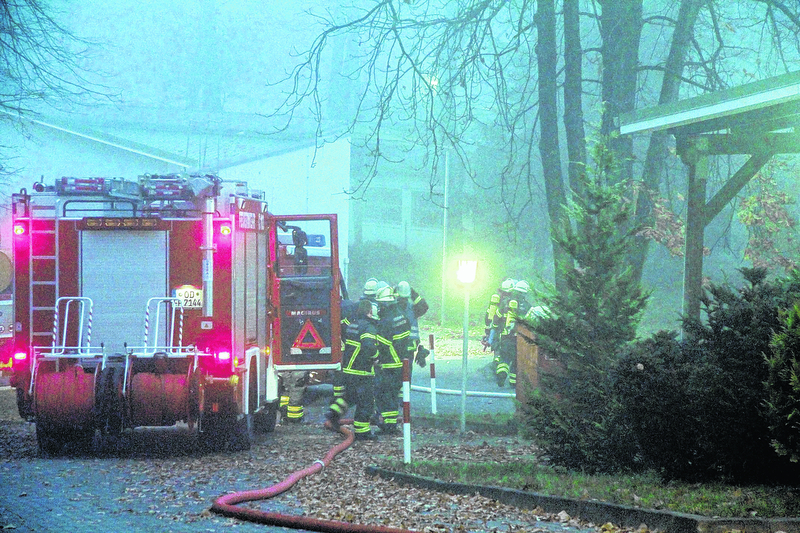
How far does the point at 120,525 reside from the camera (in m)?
7.07

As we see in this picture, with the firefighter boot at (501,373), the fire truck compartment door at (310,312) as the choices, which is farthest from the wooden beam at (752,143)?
the firefighter boot at (501,373)

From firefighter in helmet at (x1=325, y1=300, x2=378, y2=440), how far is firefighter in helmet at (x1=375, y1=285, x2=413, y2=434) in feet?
0.76

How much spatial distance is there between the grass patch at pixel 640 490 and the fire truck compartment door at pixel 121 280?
383 cm

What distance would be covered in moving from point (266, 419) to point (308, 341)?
1.22 meters

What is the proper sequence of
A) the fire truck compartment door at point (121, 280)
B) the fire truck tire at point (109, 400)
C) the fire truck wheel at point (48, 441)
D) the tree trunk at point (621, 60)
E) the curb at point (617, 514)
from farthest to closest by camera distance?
the tree trunk at point (621, 60)
the fire truck compartment door at point (121, 280)
the fire truck wheel at point (48, 441)
the fire truck tire at point (109, 400)
the curb at point (617, 514)

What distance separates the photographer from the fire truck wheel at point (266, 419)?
12.9 meters

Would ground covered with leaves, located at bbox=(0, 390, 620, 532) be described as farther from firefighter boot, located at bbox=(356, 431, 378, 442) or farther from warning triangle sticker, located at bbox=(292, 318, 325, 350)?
warning triangle sticker, located at bbox=(292, 318, 325, 350)

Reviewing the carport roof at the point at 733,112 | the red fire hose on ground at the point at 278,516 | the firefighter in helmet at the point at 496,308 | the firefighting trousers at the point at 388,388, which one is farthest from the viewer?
the firefighter in helmet at the point at 496,308

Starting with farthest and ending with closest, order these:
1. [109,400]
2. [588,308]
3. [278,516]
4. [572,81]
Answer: [572,81]
[109,400]
[588,308]
[278,516]

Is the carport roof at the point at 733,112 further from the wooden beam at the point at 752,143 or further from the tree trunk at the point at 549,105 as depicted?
the tree trunk at the point at 549,105

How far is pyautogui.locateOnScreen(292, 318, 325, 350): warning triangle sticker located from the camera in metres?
12.8

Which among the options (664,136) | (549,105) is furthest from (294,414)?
(664,136)

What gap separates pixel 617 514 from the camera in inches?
261

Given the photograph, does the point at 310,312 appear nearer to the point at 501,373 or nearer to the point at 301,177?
the point at 501,373
